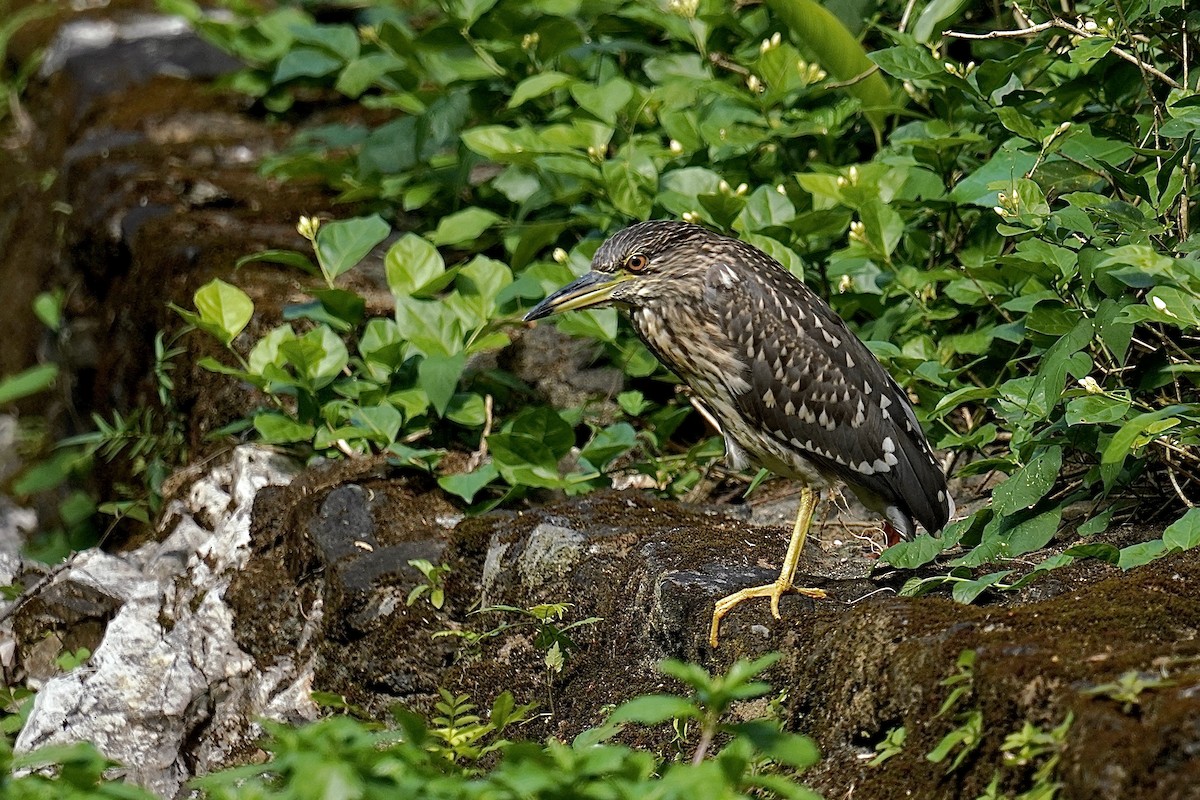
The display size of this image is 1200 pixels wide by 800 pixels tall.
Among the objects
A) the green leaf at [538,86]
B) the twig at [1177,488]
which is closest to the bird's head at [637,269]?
the twig at [1177,488]

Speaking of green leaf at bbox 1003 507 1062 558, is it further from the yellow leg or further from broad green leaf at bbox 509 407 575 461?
broad green leaf at bbox 509 407 575 461

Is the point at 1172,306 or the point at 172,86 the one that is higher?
the point at 1172,306

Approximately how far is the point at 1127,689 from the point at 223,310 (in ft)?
12.3

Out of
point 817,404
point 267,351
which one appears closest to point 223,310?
point 267,351

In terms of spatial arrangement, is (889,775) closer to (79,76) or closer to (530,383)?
(530,383)

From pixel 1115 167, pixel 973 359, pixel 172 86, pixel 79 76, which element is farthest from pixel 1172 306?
pixel 79 76

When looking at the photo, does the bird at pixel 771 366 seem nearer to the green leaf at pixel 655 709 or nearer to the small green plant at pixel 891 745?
the small green plant at pixel 891 745

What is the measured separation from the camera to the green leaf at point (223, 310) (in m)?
5.46

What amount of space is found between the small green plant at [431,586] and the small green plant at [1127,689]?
239 cm

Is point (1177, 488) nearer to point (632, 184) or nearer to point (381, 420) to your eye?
point (632, 184)

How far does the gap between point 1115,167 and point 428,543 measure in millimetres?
2489

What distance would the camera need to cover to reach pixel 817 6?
570 centimetres

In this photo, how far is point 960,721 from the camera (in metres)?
3.10

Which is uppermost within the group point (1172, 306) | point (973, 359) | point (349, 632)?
point (1172, 306)
